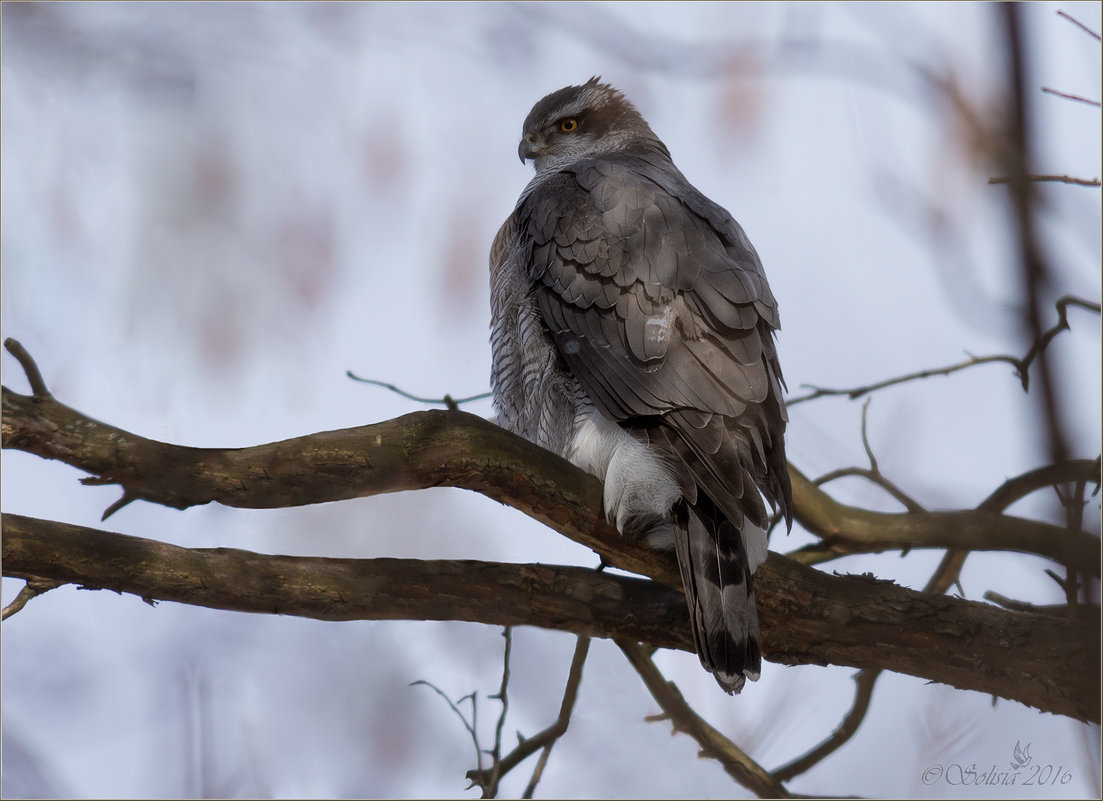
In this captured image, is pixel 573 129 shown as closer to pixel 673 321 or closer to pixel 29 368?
pixel 673 321

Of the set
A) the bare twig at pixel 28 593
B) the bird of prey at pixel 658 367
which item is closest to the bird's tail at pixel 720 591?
the bird of prey at pixel 658 367

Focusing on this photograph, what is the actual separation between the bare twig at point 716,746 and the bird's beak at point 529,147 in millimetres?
2224

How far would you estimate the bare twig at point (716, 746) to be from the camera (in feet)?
10.9

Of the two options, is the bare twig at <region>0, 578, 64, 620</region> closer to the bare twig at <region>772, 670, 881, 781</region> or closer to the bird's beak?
the bare twig at <region>772, 670, 881, 781</region>

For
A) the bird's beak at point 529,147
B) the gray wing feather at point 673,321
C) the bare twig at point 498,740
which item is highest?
the bird's beak at point 529,147

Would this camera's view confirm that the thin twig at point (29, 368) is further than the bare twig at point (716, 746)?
No

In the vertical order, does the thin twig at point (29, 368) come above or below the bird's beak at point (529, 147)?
below

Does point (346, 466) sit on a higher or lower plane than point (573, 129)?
lower

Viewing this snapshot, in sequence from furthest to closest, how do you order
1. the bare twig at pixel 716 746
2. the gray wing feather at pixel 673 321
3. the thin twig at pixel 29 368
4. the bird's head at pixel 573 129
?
the bird's head at pixel 573 129 < the bare twig at pixel 716 746 < the gray wing feather at pixel 673 321 < the thin twig at pixel 29 368

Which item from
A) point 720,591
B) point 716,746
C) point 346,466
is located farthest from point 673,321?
point 716,746

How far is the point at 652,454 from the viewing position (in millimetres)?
2883

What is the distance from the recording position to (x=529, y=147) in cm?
438

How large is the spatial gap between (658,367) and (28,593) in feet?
5.88

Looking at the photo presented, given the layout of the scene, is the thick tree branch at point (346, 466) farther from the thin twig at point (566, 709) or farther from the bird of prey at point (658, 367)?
the thin twig at point (566, 709)
